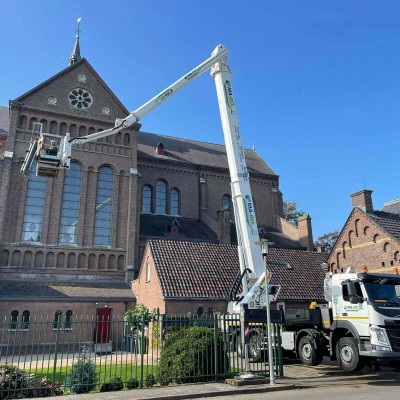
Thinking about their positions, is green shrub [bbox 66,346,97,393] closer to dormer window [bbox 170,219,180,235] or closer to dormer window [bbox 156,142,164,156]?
dormer window [bbox 170,219,180,235]

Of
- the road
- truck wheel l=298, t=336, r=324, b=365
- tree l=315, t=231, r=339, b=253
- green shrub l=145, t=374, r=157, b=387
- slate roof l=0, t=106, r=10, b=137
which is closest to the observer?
the road

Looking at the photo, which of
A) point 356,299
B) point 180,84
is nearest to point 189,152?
point 180,84

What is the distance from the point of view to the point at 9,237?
28453mm

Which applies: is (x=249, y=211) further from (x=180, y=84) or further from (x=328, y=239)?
(x=328, y=239)

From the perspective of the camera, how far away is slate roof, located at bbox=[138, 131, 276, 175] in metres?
39.6

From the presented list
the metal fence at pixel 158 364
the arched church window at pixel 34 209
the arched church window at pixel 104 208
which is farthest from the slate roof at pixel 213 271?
the arched church window at pixel 34 209

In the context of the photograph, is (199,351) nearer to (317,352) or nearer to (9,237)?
(317,352)

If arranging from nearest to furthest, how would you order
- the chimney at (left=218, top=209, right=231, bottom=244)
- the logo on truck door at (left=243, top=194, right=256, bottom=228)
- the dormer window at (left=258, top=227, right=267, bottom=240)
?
the logo on truck door at (left=243, top=194, right=256, bottom=228) < the chimney at (left=218, top=209, right=231, bottom=244) < the dormer window at (left=258, top=227, right=267, bottom=240)

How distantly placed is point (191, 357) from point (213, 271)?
12677 mm

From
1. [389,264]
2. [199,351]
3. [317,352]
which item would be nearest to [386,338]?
[317,352]

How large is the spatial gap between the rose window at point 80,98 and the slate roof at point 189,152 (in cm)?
677

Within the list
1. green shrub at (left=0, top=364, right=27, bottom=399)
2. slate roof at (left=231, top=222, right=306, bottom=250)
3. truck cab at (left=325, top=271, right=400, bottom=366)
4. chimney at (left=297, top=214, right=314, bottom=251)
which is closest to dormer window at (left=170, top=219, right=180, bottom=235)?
slate roof at (left=231, top=222, right=306, bottom=250)

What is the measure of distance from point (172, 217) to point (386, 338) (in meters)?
27.0

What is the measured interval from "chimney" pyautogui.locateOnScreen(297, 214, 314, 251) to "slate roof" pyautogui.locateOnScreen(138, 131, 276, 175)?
770cm
